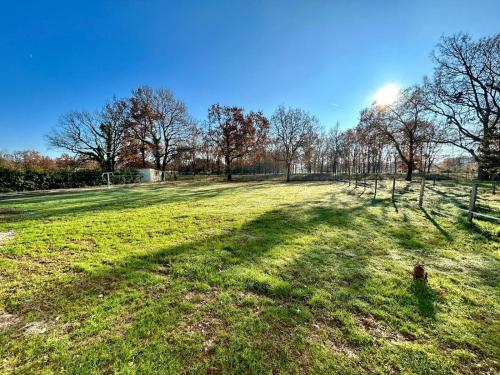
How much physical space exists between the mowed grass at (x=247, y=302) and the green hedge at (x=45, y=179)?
634 inches

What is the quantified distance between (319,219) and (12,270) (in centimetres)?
757

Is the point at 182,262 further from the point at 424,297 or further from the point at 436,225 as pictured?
the point at 436,225

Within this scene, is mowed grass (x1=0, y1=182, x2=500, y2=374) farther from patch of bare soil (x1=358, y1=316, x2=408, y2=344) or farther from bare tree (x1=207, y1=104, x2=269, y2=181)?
bare tree (x1=207, y1=104, x2=269, y2=181)

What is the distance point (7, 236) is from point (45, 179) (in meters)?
17.3

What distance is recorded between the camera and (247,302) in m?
2.97

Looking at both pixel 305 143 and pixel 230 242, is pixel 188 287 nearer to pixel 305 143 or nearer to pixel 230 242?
pixel 230 242

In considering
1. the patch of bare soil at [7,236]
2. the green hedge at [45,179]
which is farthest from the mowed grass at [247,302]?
the green hedge at [45,179]

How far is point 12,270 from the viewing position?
3713mm

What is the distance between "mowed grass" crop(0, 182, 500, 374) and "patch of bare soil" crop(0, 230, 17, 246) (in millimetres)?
177

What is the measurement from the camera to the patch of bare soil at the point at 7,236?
17.1ft

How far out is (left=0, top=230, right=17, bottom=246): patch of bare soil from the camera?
521cm

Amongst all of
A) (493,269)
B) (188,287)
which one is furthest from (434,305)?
(188,287)

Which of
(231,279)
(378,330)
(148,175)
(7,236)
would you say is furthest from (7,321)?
(148,175)

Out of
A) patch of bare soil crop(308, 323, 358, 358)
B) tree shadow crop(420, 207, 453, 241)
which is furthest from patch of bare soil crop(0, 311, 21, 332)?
tree shadow crop(420, 207, 453, 241)
